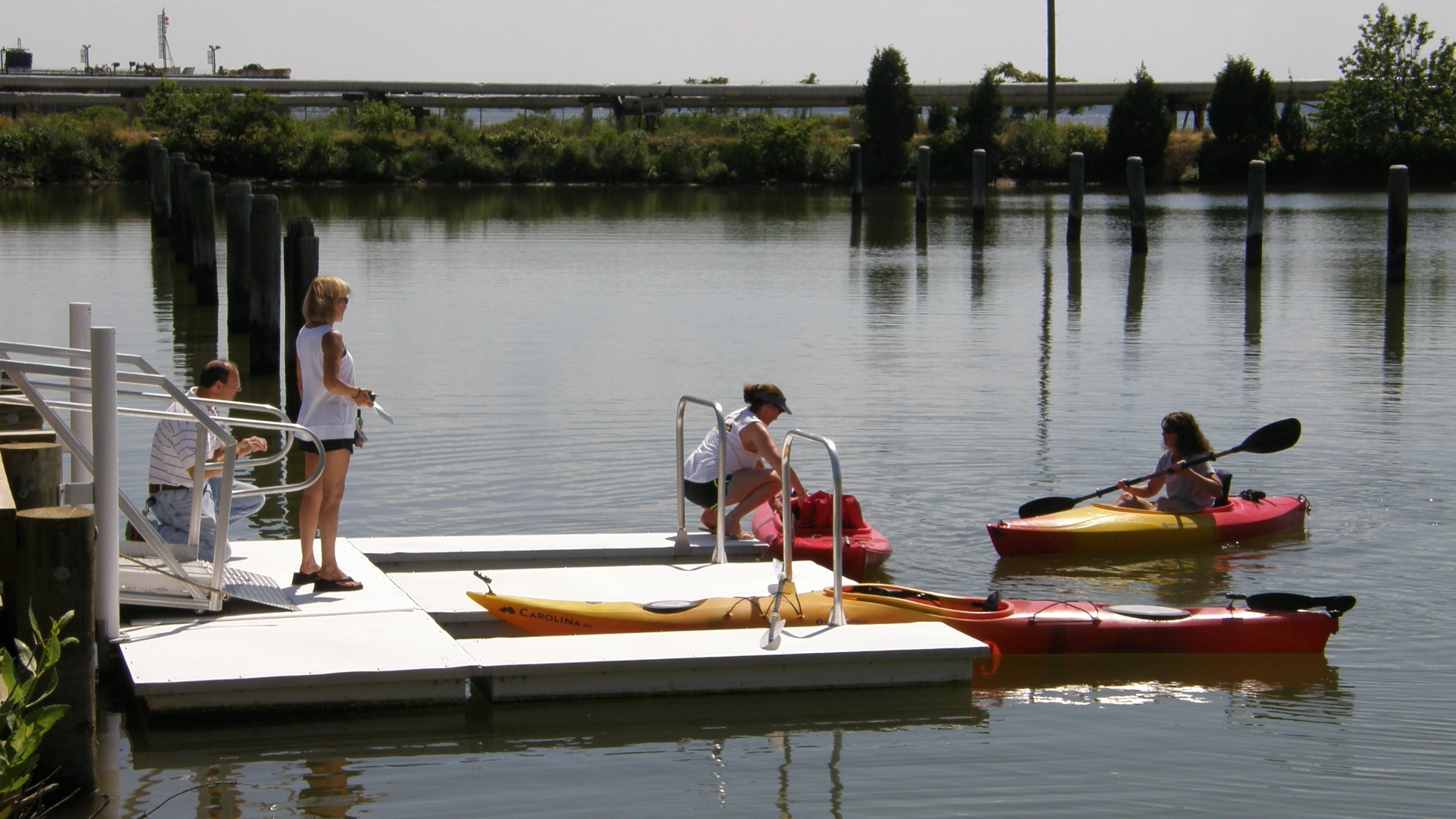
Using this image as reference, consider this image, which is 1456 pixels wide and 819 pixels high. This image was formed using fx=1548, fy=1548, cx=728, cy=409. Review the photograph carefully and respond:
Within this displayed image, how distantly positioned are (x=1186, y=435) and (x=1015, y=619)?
3.37 metres

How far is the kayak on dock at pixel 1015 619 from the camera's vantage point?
8.20 meters

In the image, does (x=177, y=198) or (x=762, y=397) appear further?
(x=177, y=198)

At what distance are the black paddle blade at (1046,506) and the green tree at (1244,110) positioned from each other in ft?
200

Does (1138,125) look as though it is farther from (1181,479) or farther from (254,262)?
(1181,479)

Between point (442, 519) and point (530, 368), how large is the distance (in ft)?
23.1

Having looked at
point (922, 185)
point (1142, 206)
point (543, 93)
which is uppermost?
point (543, 93)

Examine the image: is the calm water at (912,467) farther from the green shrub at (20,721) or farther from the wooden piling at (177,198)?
the green shrub at (20,721)

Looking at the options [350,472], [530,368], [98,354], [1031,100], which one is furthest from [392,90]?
Answer: [98,354]

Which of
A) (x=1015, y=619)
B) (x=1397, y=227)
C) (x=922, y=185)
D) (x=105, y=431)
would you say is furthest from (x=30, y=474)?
(x=922, y=185)

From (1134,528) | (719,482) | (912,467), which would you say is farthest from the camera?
(912,467)

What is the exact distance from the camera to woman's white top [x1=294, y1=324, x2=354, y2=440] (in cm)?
765

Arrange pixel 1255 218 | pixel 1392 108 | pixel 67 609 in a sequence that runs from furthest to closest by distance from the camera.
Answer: pixel 1392 108
pixel 1255 218
pixel 67 609

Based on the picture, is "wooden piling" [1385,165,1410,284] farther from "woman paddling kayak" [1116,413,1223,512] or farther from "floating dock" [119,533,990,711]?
"floating dock" [119,533,990,711]

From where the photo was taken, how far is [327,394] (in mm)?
7672
